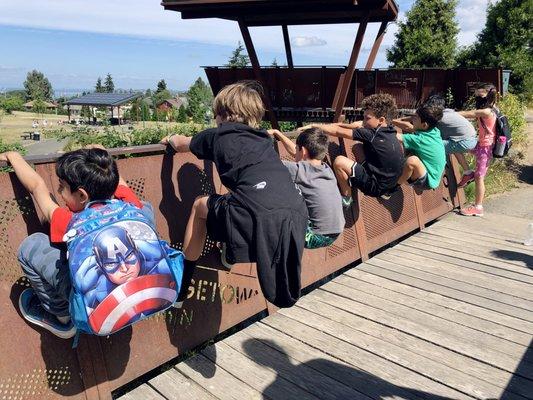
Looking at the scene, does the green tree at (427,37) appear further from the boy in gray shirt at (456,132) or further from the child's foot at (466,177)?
the boy in gray shirt at (456,132)

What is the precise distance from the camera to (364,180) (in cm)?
433

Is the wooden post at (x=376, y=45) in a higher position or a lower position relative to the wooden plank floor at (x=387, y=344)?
higher

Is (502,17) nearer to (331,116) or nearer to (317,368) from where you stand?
(331,116)

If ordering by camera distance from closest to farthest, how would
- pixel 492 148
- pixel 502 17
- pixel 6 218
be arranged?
1. pixel 6 218
2. pixel 492 148
3. pixel 502 17

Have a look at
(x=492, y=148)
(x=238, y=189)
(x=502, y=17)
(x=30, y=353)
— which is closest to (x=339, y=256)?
(x=238, y=189)

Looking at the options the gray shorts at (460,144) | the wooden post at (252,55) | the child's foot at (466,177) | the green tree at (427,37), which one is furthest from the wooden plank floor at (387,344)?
the green tree at (427,37)

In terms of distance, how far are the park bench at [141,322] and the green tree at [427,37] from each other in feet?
57.3

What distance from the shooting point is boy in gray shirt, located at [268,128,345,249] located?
134 inches

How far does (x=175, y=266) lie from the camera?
2512 millimetres

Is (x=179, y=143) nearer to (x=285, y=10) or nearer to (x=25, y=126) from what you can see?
(x=285, y=10)

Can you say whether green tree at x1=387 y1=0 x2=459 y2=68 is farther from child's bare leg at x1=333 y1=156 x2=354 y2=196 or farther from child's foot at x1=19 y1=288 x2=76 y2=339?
child's foot at x1=19 y1=288 x2=76 y2=339

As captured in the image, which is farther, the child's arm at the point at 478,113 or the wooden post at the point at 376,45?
the wooden post at the point at 376,45

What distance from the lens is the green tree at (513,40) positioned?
15.9 m

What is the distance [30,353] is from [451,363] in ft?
8.60
